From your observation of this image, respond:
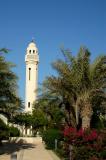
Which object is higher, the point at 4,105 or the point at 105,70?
the point at 105,70

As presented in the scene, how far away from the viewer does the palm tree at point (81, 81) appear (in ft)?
100

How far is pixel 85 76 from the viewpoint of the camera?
30625mm

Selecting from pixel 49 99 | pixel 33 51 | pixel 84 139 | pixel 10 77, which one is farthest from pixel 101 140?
pixel 33 51

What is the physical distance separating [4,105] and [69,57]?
5482 mm

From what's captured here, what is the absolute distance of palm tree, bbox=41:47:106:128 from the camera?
30.5 meters

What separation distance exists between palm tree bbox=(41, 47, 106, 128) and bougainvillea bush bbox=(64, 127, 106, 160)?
664cm

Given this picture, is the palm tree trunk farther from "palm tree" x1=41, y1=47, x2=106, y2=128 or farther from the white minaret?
the white minaret

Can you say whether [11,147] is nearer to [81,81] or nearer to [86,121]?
[86,121]

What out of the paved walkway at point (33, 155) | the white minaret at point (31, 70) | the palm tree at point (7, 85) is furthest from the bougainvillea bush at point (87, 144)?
the white minaret at point (31, 70)

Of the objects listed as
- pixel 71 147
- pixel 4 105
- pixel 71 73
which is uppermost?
pixel 71 73

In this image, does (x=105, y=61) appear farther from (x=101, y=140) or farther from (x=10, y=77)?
(x=101, y=140)

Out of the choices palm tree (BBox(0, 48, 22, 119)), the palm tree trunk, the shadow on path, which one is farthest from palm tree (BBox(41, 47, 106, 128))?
the shadow on path

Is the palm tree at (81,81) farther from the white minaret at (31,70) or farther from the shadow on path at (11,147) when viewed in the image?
the white minaret at (31,70)

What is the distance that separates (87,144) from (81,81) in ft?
27.7
